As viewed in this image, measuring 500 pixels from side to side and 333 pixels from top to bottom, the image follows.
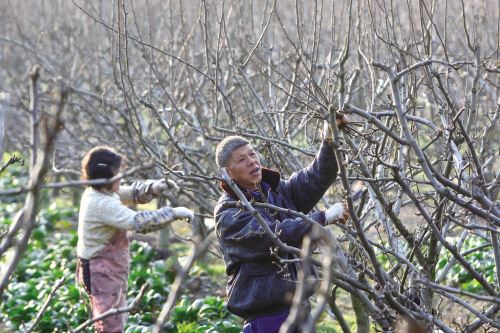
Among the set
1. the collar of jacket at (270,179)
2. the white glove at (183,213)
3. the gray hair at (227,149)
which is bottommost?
the white glove at (183,213)

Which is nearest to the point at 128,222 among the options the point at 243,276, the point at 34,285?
the point at 243,276

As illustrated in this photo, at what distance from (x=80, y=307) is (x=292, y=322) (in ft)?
16.5

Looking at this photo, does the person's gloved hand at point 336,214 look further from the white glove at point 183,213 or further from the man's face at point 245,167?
the white glove at point 183,213

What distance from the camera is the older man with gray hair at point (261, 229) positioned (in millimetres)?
2715

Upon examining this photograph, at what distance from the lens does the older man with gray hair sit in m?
2.71

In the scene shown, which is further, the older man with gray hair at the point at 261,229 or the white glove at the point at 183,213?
the white glove at the point at 183,213

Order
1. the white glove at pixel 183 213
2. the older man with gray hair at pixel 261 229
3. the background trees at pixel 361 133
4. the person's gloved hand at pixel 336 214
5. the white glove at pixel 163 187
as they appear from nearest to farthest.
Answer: the background trees at pixel 361 133 → the person's gloved hand at pixel 336 214 → the older man with gray hair at pixel 261 229 → the white glove at pixel 183 213 → the white glove at pixel 163 187

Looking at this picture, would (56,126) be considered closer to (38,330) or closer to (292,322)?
(292,322)

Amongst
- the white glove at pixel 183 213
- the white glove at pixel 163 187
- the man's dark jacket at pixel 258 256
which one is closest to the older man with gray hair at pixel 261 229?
the man's dark jacket at pixel 258 256

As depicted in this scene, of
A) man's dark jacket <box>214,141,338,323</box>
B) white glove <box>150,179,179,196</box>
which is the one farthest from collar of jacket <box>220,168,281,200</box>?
white glove <box>150,179,179,196</box>

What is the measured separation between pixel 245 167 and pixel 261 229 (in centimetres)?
50

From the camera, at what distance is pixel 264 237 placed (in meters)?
2.72

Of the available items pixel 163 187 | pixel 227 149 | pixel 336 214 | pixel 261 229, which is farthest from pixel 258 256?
pixel 163 187

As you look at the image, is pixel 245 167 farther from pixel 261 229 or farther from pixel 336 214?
pixel 336 214
